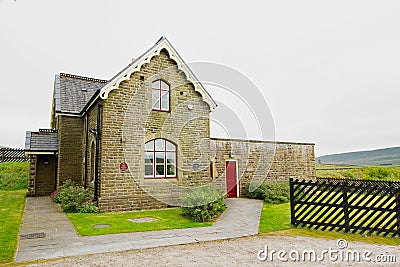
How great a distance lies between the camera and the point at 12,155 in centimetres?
2406

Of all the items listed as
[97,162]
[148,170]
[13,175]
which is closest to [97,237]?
[97,162]

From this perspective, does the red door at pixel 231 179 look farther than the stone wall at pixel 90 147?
Yes

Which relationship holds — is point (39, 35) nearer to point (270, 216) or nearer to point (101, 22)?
point (101, 22)

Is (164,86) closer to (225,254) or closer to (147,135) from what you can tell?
(147,135)

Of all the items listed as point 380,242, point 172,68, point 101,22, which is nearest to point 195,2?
point 172,68

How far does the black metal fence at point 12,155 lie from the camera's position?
23859 millimetres

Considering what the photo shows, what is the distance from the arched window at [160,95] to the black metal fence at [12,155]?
17449 millimetres

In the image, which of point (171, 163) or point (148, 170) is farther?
point (171, 163)

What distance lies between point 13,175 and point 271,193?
19.8 m

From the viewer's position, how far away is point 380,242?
24.4 ft

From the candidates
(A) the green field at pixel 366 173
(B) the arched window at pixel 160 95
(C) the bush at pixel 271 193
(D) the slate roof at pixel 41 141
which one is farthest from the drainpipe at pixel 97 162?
(A) the green field at pixel 366 173

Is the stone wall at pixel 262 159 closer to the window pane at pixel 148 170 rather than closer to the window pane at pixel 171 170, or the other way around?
the window pane at pixel 171 170

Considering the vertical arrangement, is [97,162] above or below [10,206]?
above

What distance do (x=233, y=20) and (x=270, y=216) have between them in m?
9.49
